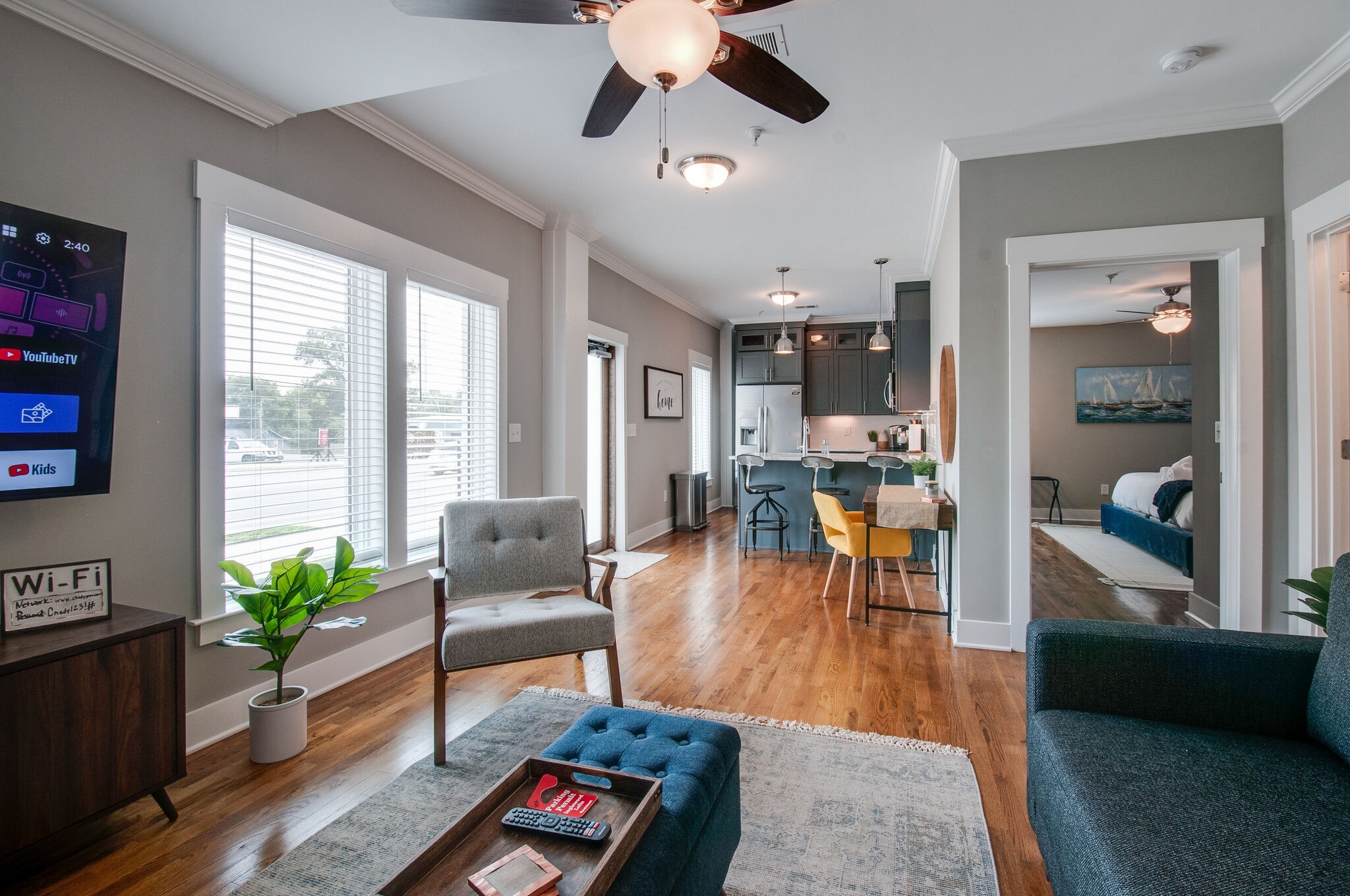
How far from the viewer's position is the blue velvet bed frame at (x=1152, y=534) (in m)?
4.93

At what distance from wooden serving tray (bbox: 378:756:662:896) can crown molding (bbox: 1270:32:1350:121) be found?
3.62m

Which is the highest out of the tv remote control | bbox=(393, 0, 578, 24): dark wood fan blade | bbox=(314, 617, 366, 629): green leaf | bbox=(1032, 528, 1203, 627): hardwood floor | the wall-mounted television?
bbox=(393, 0, 578, 24): dark wood fan blade

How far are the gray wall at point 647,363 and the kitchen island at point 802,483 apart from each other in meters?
1.04

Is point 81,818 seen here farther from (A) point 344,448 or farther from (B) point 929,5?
(B) point 929,5

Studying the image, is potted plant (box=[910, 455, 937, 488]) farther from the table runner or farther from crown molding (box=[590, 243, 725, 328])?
crown molding (box=[590, 243, 725, 328])

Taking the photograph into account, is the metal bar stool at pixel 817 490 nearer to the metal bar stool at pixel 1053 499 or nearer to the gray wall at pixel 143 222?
the metal bar stool at pixel 1053 499

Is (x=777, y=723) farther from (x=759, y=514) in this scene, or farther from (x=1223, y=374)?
(x=759, y=514)

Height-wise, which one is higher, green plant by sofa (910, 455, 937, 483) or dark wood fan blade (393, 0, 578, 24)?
dark wood fan blade (393, 0, 578, 24)

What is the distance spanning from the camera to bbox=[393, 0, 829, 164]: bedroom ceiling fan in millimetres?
1403

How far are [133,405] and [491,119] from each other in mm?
1961

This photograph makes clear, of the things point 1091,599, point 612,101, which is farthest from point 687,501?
point 612,101

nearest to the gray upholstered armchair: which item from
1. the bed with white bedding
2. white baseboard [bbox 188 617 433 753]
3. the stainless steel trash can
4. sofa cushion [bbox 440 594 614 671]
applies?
sofa cushion [bbox 440 594 614 671]

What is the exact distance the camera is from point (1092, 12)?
7.30 ft

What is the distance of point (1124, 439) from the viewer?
7.80 meters
